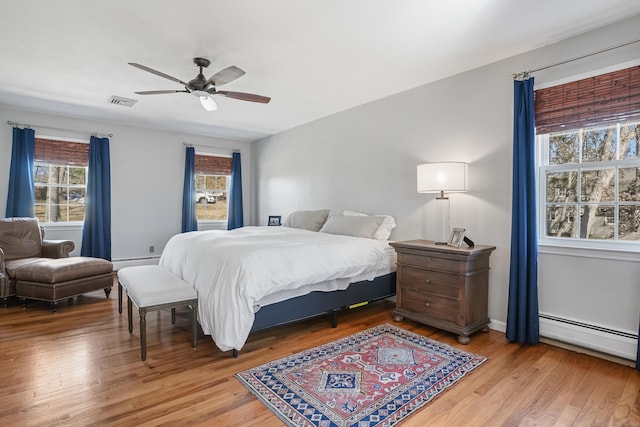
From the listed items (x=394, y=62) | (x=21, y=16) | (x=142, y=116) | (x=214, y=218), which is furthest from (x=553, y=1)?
(x=214, y=218)

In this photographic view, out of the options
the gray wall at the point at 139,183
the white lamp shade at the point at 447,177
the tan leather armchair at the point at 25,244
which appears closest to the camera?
the white lamp shade at the point at 447,177

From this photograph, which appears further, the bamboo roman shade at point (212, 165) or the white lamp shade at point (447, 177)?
the bamboo roman shade at point (212, 165)

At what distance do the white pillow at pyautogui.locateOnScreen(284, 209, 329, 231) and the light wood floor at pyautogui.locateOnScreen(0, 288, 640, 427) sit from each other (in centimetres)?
166

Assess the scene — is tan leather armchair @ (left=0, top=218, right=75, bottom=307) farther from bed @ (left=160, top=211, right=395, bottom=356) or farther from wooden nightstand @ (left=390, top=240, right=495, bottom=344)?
wooden nightstand @ (left=390, top=240, right=495, bottom=344)

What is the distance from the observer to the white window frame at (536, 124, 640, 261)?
2481 millimetres

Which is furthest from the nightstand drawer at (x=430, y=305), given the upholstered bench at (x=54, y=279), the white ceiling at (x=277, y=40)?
the upholstered bench at (x=54, y=279)

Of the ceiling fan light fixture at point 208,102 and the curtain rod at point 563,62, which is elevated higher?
the curtain rod at point 563,62

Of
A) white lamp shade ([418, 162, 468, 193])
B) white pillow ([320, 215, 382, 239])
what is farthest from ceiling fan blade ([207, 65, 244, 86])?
white pillow ([320, 215, 382, 239])

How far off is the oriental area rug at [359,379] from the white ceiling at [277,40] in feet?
8.17

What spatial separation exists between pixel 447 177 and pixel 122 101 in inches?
162

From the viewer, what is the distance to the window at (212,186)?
6441 millimetres

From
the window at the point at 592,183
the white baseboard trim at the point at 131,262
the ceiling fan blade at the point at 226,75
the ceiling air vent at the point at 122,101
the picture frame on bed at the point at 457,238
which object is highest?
the ceiling air vent at the point at 122,101

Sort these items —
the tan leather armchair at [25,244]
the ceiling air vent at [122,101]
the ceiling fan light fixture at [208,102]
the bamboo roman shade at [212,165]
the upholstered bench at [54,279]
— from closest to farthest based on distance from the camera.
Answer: the ceiling fan light fixture at [208,102] < the upholstered bench at [54,279] < the tan leather armchair at [25,244] < the ceiling air vent at [122,101] < the bamboo roman shade at [212,165]

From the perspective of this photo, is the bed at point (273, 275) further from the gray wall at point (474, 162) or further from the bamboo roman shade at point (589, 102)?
the bamboo roman shade at point (589, 102)
